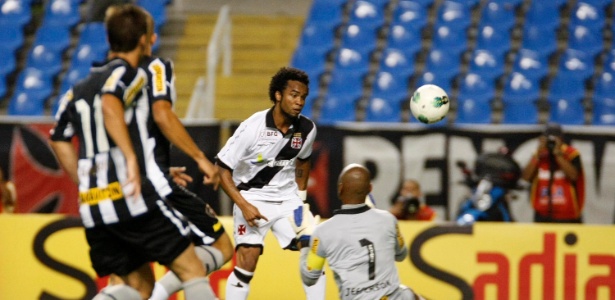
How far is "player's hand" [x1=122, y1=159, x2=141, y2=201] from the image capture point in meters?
5.11

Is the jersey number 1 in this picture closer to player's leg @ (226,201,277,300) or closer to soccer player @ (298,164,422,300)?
soccer player @ (298,164,422,300)

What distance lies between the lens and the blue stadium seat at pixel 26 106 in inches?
548

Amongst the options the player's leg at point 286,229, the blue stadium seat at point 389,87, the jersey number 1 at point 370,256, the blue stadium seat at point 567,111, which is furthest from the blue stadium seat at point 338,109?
the jersey number 1 at point 370,256

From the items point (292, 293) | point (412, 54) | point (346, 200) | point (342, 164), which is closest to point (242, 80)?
point (412, 54)

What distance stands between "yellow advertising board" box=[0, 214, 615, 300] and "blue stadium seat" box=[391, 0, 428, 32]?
Answer: 21.1 feet

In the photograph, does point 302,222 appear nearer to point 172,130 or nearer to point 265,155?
point 265,155

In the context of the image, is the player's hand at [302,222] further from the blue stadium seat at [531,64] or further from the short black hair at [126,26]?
the blue stadium seat at [531,64]

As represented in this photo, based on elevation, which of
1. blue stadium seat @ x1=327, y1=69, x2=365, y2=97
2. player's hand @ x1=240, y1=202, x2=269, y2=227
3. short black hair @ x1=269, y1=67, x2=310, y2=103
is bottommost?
player's hand @ x1=240, y1=202, x2=269, y2=227

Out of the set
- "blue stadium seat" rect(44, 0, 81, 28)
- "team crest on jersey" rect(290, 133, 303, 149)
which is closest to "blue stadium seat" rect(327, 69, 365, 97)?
"blue stadium seat" rect(44, 0, 81, 28)

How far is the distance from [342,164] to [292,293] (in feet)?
8.16

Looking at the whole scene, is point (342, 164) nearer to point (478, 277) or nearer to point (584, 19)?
point (478, 277)

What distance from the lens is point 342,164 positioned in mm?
10766

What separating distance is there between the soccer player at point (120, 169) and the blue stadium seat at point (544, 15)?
974 centimetres

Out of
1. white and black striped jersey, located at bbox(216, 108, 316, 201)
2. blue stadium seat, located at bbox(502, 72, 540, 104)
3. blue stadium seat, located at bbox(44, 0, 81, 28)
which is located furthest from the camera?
blue stadium seat, located at bbox(44, 0, 81, 28)
